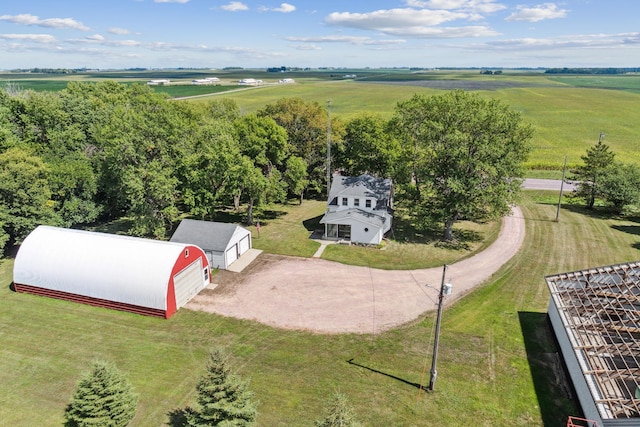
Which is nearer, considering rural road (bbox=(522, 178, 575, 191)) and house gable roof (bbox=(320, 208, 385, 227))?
house gable roof (bbox=(320, 208, 385, 227))

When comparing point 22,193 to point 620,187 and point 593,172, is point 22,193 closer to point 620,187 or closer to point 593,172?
point 593,172

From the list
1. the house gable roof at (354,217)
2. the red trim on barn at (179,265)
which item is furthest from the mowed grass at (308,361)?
the house gable roof at (354,217)

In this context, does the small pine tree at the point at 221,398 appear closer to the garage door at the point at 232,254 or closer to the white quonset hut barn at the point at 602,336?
the white quonset hut barn at the point at 602,336

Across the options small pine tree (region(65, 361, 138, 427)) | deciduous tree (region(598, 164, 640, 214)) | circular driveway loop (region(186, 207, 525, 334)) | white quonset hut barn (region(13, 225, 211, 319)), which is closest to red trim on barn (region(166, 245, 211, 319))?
white quonset hut barn (region(13, 225, 211, 319))

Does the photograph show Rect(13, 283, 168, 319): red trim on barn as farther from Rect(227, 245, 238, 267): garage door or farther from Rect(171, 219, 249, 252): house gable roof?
Rect(227, 245, 238, 267): garage door

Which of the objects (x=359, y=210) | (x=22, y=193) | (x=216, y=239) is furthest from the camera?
(x=359, y=210)

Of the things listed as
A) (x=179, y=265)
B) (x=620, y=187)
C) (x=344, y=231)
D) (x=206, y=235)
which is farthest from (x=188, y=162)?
(x=620, y=187)
